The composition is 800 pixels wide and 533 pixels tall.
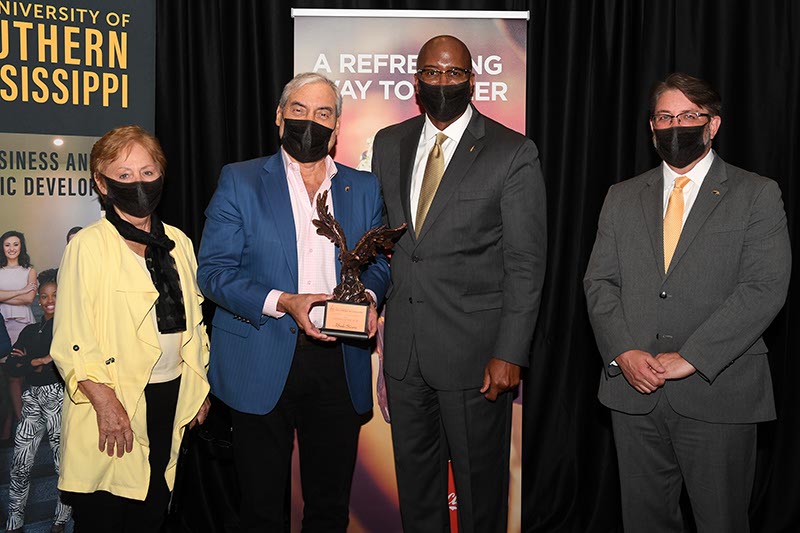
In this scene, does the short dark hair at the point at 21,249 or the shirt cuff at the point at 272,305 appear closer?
the shirt cuff at the point at 272,305

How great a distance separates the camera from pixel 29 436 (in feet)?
10.4

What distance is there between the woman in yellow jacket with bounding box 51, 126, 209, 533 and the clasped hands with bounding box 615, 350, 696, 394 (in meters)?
1.45

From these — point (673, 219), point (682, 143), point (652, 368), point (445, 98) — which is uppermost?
point (445, 98)

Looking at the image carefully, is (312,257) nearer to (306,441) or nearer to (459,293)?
(459,293)

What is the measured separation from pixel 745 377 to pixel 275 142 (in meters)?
2.45

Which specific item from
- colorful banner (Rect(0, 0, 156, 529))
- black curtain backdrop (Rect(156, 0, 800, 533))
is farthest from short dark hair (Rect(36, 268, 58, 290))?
black curtain backdrop (Rect(156, 0, 800, 533))

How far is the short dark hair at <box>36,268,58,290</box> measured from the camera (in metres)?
3.14

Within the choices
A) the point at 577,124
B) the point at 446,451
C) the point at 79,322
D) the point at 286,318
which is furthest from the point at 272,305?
the point at 577,124

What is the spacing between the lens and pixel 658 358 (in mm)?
2570

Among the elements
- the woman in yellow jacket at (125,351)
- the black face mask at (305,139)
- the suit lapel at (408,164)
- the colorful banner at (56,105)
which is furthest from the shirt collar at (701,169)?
the colorful banner at (56,105)

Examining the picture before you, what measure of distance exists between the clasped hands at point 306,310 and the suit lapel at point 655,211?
99 cm

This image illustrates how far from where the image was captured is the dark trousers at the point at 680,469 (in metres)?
2.54

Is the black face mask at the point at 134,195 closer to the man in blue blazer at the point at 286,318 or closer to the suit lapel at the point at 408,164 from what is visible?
the man in blue blazer at the point at 286,318

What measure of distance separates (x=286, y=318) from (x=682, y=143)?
1472 mm
